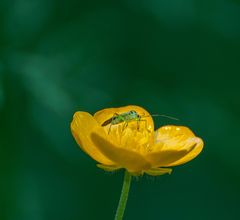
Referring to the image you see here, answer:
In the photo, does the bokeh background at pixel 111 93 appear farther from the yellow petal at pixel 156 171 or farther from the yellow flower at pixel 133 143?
the yellow petal at pixel 156 171

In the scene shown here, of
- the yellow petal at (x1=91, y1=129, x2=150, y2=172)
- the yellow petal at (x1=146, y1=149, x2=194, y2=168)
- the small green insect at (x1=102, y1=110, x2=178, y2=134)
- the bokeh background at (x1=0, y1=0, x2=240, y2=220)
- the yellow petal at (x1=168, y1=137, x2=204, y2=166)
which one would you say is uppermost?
the bokeh background at (x1=0, y1=0, x2=240, y2=220)

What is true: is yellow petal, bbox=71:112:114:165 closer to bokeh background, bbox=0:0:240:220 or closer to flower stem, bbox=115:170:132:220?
flower stem, bbox=115:170:132:220

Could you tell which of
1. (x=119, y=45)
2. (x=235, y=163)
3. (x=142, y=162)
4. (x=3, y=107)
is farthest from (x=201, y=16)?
(x=142, y=162)

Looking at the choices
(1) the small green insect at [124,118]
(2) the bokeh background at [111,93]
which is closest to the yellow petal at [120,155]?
(1) the small green insect at [124,118]

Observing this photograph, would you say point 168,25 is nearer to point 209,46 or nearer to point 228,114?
point 209,46

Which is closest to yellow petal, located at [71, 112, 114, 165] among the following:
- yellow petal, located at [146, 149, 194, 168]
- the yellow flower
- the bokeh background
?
the yellow flower

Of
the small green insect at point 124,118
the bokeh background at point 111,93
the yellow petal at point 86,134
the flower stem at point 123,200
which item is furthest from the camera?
the bokeh background at point 111,93

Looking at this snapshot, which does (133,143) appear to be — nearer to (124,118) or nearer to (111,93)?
(124,118)
